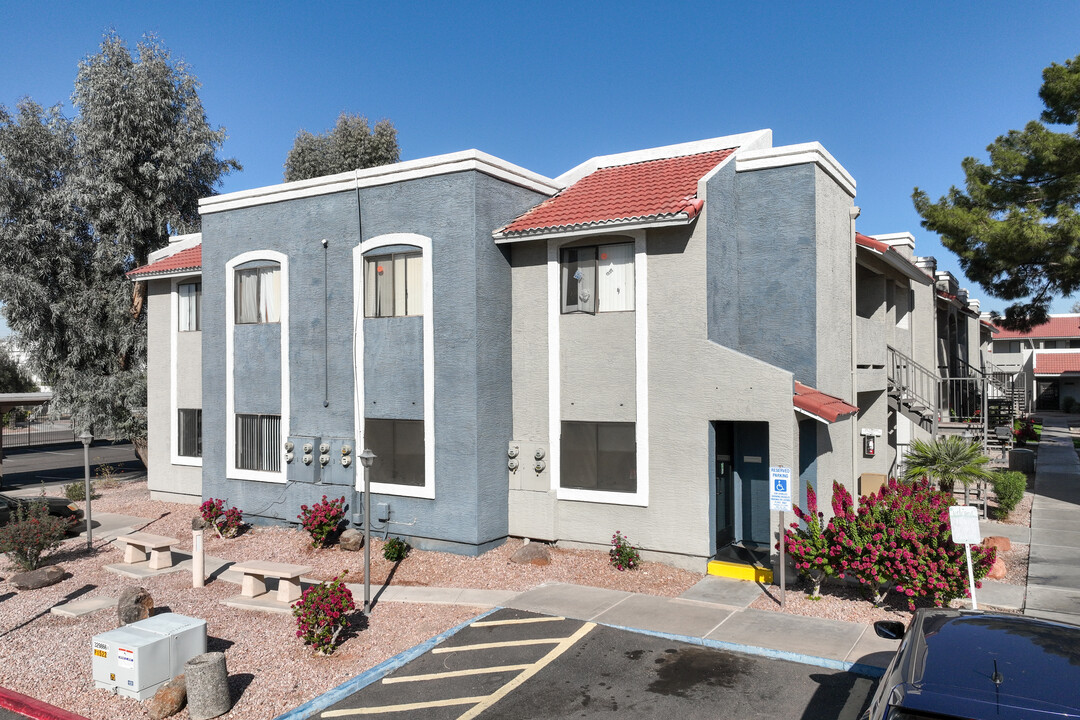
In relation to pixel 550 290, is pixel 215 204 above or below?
above

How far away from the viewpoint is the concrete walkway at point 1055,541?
10766mm

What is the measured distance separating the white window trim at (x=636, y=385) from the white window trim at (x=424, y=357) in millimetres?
2243

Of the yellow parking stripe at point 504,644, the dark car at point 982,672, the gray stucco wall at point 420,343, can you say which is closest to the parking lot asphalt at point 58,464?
the gray stucco wall at point 420,343

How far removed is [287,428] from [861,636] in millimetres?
11763

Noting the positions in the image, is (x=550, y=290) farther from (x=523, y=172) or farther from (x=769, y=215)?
(x=769, y=215)

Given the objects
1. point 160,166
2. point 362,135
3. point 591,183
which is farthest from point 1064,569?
point 362,135

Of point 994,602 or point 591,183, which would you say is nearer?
point 994,602

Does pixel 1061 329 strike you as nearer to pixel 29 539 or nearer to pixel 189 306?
pixel 189 306

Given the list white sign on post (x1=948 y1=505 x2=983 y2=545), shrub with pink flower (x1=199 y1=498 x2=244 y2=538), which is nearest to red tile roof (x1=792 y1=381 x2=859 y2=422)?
white sign on post (x1=948 y1=505 x2=983 y2=545)

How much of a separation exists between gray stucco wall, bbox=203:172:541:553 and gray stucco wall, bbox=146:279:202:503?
4.17 m

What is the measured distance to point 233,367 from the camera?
17031 mm

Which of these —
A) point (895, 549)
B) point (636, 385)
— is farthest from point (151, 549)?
point (895, 549)

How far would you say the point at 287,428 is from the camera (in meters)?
16.1

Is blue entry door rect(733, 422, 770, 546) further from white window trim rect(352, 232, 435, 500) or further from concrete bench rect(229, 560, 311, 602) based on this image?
concrete bench rect(229, 560, 311, 602)
